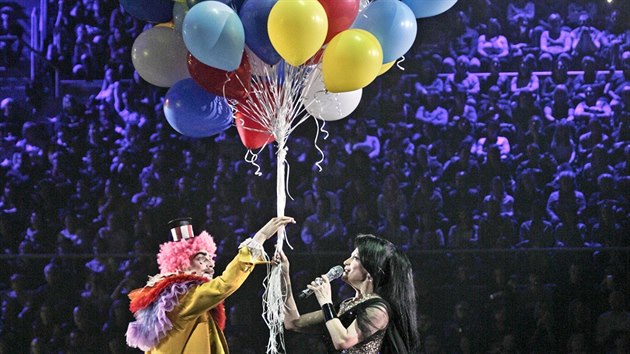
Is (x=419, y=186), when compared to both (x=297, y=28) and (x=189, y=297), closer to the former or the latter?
(x=189, y=297)

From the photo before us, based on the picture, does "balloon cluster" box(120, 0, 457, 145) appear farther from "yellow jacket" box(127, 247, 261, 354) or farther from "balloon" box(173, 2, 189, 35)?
"yellow jacket" box(127, 247, 261, 354)

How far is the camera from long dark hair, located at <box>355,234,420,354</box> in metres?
2.91

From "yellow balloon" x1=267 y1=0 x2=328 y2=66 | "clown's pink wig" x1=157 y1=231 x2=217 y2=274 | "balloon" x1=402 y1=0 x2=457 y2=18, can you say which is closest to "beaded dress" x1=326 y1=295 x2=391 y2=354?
"clown's pink wig" x1=157 y1=231 x2=217 y2=274

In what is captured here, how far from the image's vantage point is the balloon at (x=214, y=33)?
293cm

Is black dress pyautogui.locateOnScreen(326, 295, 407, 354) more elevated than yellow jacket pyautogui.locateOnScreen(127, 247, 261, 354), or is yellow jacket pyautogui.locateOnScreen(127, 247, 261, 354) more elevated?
yellow jacket pyautogui.locateOnScreen(127, 247, 261, 354)

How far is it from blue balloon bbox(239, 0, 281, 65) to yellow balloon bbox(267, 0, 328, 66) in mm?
52

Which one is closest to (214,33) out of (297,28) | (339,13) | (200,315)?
(297,28)

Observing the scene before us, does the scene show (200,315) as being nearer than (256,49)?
No

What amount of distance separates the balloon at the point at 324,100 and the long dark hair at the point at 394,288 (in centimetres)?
74

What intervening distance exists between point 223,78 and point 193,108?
26 cm

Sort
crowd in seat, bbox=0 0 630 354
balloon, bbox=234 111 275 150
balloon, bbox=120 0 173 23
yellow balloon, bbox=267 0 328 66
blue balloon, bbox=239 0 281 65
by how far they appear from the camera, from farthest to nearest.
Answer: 1. crowd in seat, bbox=0 0 630 354
2. balloon, bbox=234 111 275 150
3. balloon, bbox=120 0 173 23
4. blue balloon, bbox=239 0 281 65
5. yellow balloon, bbox=267 0 328 66

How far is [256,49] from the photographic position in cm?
309

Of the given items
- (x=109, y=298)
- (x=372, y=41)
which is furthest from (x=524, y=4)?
(x=109, y=298)

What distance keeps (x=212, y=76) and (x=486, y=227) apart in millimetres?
2291
